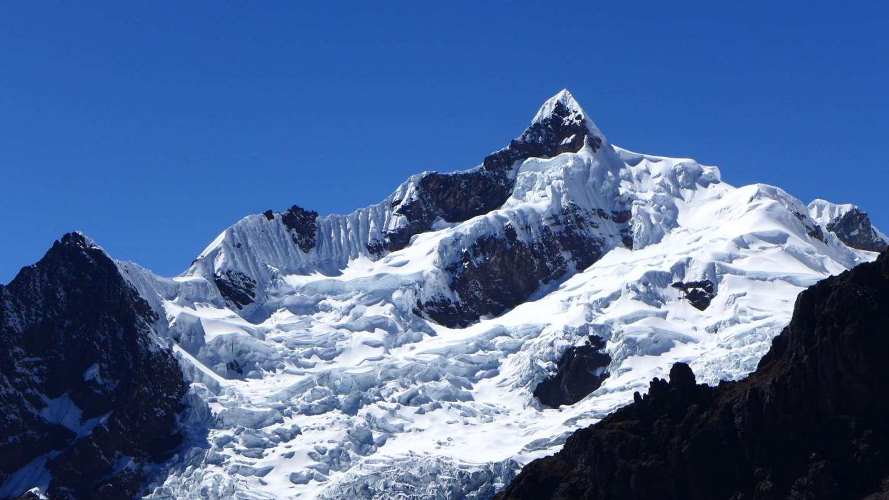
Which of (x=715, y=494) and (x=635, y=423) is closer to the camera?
(x=715, y=494)

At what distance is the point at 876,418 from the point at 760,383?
10.9m

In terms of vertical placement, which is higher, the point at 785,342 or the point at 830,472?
the point at 785,342

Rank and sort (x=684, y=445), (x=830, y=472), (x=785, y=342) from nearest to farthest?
(x=830, y=472)
(x=684, y=445)
(x=785, y=342)

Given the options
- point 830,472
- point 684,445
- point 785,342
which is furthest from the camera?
point 785,342

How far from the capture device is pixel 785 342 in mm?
154625

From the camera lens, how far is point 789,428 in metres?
139

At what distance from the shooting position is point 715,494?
142 meters

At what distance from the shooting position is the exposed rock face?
444 feet

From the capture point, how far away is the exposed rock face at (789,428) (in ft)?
444

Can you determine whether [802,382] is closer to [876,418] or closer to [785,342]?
[876,418]

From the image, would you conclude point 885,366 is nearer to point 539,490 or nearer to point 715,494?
point 715,494

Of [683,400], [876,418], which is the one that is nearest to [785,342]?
[683,400]

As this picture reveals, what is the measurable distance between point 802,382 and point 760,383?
5.70 metres

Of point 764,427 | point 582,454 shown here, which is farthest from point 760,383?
point 582,454
